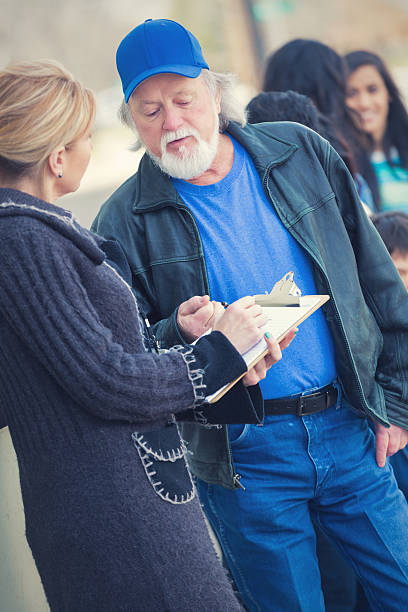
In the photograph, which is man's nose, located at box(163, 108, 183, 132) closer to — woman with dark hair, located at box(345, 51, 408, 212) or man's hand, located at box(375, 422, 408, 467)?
man's hand, located at box(375, 422, 408, 467)

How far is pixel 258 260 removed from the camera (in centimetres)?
191

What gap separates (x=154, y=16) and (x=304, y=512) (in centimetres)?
1373

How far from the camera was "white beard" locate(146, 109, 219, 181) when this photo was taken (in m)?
1.90

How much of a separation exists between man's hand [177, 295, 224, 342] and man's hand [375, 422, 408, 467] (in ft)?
2.13

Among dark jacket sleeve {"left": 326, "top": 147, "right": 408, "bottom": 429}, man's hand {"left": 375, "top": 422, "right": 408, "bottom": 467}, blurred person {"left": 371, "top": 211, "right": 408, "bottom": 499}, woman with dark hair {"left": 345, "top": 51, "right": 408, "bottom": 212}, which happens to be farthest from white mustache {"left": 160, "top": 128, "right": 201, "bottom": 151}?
woman with dark hair {"left": 345, "top": 51, "right": 408, "bottom": 212}

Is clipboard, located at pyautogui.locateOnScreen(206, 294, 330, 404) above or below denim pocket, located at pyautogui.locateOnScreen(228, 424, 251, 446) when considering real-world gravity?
above

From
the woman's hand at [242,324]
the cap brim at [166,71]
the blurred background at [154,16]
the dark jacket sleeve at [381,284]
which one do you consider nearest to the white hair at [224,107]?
the cap brim at [166,71]

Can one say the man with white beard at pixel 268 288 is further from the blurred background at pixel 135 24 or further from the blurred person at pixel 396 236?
the blurred background at pixel 135 24

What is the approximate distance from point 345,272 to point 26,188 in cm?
95

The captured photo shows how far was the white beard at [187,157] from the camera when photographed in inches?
74.9

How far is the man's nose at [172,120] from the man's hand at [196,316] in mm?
514

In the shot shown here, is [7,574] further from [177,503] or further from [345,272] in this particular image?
[345,272]

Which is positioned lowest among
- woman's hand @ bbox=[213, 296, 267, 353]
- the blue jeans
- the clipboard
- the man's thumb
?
the blue jeans

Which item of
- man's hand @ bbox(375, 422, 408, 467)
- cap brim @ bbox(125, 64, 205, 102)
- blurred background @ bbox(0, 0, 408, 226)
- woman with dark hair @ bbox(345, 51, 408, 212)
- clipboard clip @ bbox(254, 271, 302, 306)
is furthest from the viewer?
blurred background @ bbox(0, 0, 408, 226)
